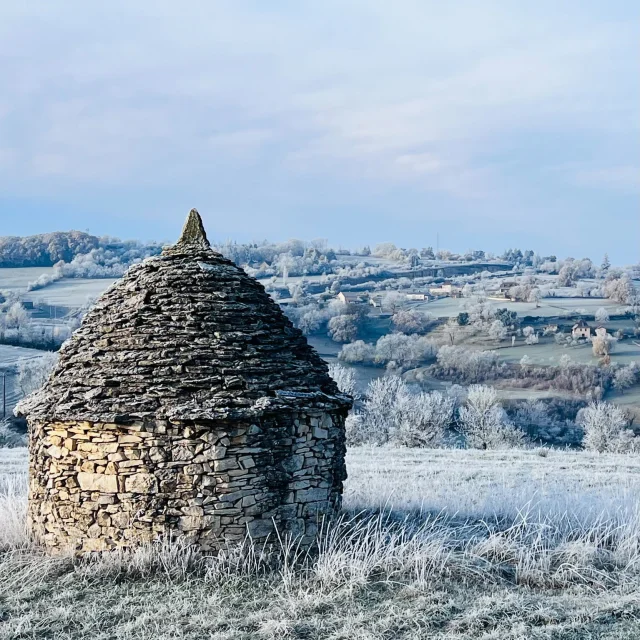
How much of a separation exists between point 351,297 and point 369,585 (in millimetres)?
62636

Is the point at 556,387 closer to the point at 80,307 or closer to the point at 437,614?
the point at 80,307

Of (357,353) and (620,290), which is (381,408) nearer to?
(357,353)

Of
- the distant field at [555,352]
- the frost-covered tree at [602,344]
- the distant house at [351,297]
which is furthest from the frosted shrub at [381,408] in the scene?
the distant house at [351,297]

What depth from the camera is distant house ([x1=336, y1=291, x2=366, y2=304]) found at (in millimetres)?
68500

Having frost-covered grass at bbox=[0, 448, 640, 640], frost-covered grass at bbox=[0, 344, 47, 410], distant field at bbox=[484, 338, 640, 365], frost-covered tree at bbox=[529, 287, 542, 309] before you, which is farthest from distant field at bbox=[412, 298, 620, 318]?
frost-covered grass at bbox=[0, 448, 640, 640]

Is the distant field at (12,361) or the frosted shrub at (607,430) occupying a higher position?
the distant field at (12,361)

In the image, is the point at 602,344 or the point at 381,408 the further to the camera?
the point at 602,344

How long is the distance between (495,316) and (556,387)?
11583 millimetres

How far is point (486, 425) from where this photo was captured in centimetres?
3994

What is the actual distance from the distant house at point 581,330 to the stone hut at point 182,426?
51.8 meters

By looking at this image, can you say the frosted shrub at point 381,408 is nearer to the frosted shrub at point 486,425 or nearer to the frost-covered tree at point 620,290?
the frosted shrub at point 486,425

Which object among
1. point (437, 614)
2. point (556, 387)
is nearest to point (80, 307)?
point (556, 387)

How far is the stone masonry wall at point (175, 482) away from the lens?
865 cm

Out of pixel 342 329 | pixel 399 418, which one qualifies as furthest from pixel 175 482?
pixel 342 329
